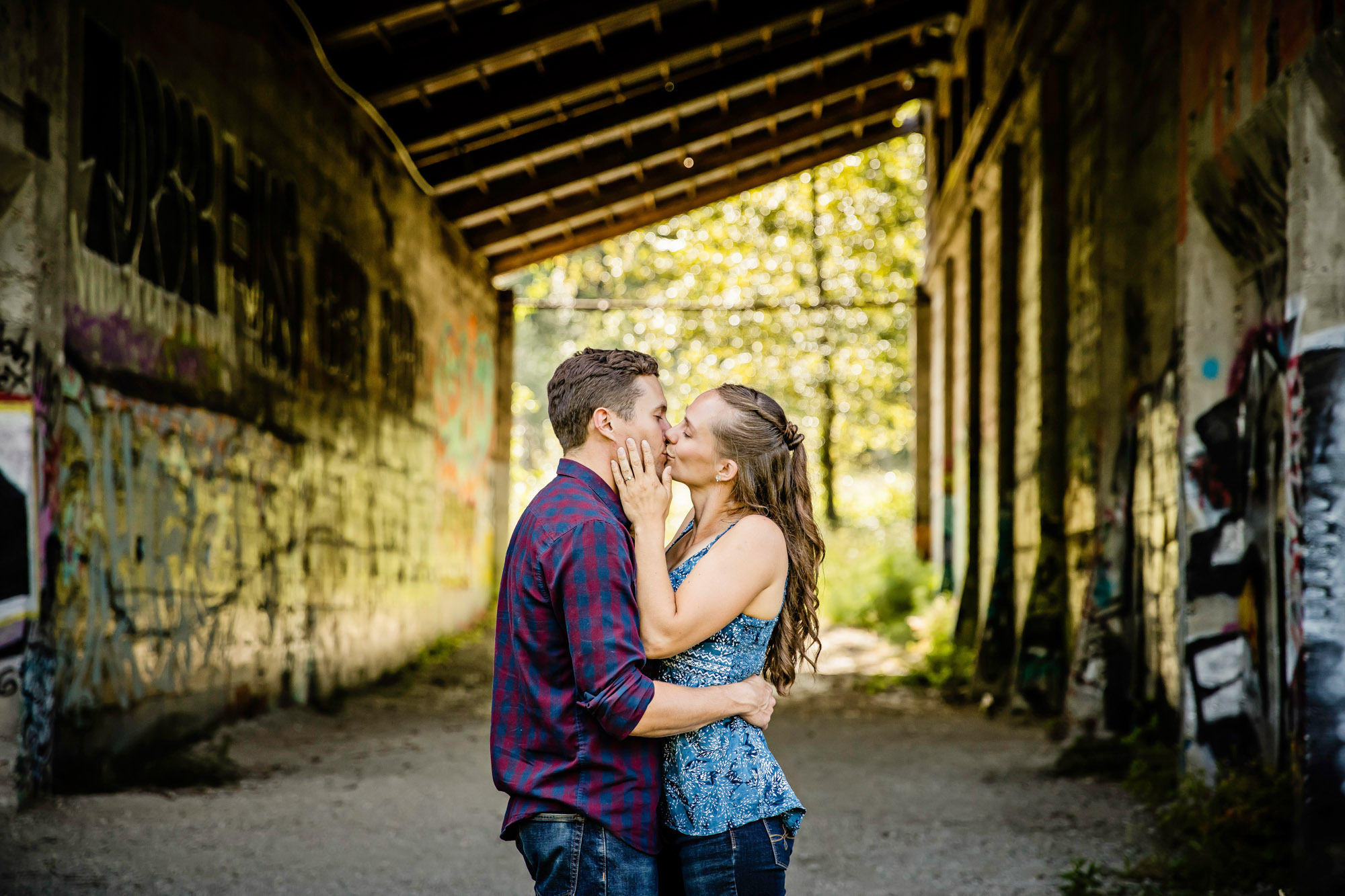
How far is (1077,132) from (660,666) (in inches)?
312

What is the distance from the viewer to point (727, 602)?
2443 millimetres

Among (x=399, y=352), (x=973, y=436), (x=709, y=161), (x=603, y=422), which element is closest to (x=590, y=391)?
(x=603, y=422)

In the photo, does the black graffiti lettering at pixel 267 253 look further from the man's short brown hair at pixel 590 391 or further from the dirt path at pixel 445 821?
the man's short brown hair at pixel 590 391

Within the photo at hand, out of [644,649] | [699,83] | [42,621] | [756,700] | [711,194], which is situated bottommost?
[42,621]

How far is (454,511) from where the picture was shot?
15.4 meters

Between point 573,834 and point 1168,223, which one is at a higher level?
point 1168,223

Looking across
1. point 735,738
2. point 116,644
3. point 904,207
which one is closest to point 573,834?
point 735,738

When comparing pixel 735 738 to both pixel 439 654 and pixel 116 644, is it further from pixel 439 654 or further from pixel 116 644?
pixel 439 654

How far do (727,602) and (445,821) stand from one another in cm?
434

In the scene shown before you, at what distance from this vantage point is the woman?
240cm

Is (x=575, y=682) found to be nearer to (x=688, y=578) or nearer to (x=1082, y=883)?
(x=688, y=578)

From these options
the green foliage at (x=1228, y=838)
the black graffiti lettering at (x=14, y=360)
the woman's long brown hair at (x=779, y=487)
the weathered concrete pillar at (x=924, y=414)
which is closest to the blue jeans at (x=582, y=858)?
the woman's long brown hair at (x=779, y=487)

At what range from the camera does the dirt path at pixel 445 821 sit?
511 centimetres

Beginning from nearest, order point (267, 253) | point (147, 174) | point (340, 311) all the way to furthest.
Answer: point (147, 174), point (267, 253), point (340, 311)
